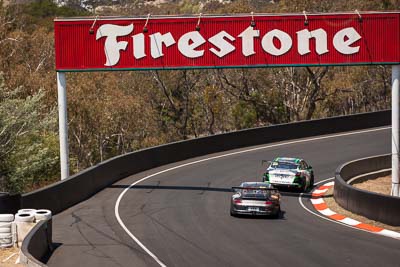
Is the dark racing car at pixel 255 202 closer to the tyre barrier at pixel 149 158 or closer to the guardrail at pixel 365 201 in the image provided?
the guardrail at pixel 365 201

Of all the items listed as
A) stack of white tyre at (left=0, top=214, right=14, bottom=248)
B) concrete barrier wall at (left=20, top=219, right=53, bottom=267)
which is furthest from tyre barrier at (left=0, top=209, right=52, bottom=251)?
concrete barrier wall at (left=20, top=219, right=53, bottom=267)

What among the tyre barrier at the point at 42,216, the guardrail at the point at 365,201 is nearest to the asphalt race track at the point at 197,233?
the tyre barrier at the point at 42,216

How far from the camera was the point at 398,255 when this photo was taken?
1805 cm

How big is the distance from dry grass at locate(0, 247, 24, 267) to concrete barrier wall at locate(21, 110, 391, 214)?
3564 millimetres

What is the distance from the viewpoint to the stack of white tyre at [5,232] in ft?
62.1

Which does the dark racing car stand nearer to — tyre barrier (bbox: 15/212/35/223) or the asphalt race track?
the asphalt race track

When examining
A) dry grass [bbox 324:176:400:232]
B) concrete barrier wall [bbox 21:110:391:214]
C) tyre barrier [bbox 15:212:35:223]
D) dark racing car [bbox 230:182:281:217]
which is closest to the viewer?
tyre barrier [bbox 15:212:35:223]

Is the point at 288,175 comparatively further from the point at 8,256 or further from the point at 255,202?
the point at 8,256

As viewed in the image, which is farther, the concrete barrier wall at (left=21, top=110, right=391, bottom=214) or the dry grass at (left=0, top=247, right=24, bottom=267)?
the concrete barrier wall at (left=21, top=110, right=391, bottom=214)

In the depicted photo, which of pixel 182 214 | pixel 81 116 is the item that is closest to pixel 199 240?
pixel 182 214

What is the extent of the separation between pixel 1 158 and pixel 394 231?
21.0 metres

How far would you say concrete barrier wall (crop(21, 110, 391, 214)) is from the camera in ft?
83.8

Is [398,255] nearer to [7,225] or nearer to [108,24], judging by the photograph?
[7,225]

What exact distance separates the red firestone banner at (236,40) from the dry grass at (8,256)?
12962 mm
